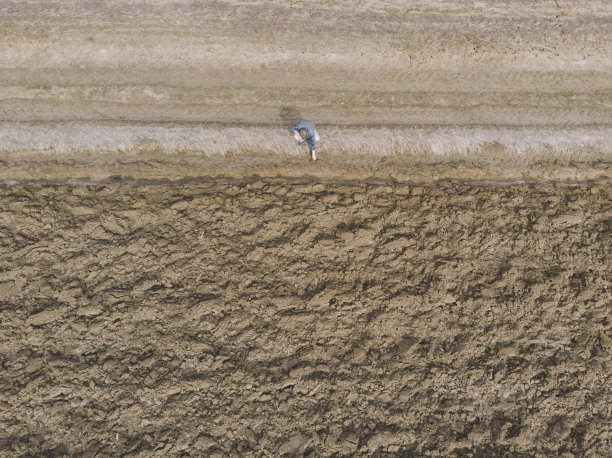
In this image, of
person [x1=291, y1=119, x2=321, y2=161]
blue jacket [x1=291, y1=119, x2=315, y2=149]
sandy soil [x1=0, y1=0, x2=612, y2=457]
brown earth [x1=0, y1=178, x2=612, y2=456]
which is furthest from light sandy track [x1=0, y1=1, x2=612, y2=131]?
brown earth [x1=0, y1=178, x2=612, y2=456]

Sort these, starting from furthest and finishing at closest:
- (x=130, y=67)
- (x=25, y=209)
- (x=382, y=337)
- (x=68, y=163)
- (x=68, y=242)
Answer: (x=130, y=67) < (x=68, y=163) < (x=25, y=209) < (x=68, y=242) < (x=382, y=337)

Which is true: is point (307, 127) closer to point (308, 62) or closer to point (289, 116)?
point (289, 116)

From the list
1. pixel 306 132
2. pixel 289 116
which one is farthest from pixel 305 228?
pixel 289 116

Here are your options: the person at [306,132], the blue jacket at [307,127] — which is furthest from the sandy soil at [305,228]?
the blue jacket at [307,127]

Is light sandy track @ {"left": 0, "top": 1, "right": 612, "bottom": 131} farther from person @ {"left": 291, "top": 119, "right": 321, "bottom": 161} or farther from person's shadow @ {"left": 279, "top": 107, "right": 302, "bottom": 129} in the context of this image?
person @ {"left": 291, "top": 119, "right": 321, "bottom": 161}

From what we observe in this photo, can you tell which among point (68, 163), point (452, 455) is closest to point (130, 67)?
point (68, 163)

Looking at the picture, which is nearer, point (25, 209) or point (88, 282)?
point (88, 282)

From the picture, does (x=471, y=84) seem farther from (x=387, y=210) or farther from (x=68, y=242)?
(x=68, y=242)
